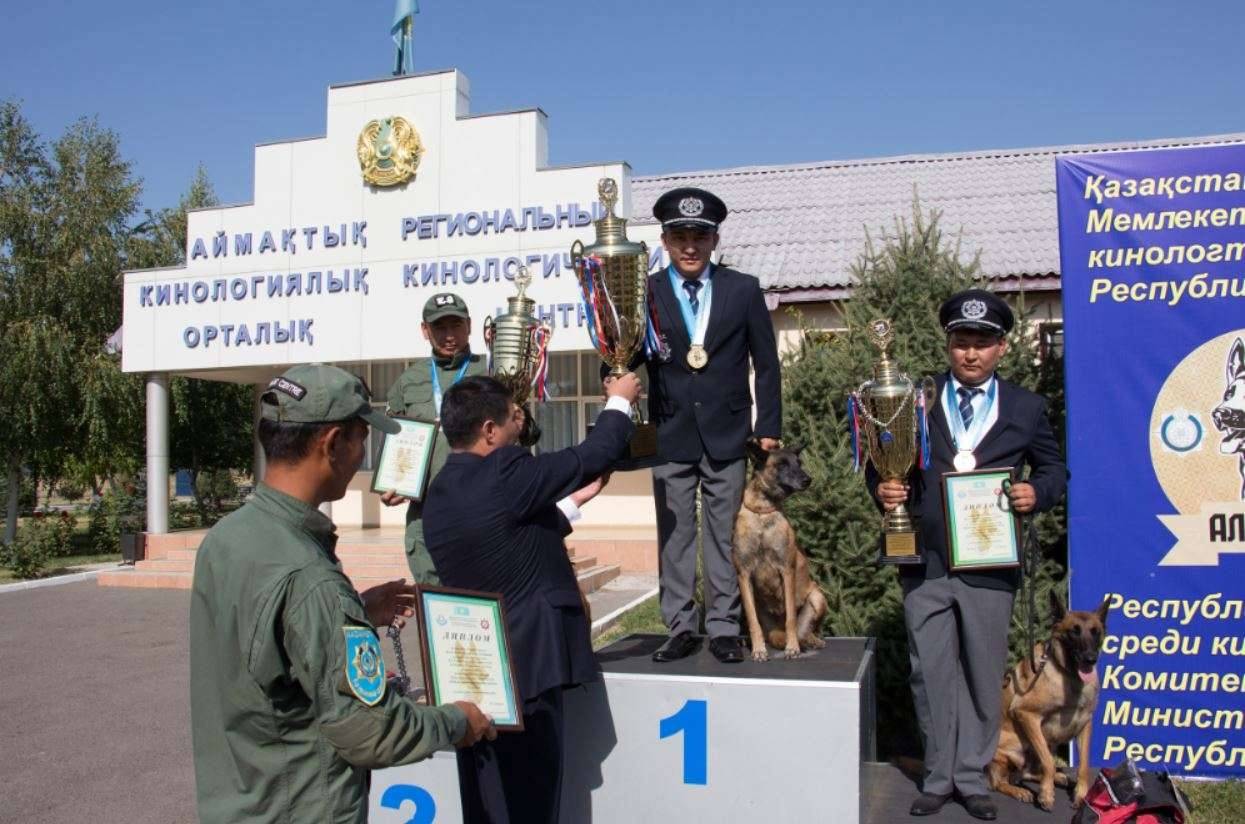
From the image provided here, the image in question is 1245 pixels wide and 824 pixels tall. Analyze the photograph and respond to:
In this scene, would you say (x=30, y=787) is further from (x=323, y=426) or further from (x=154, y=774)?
(x=323, y=426)

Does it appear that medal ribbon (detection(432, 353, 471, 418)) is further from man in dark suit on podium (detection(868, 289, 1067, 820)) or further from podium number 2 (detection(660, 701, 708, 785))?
man in dark suit on podium (detection(868, 289, 1067, 820))

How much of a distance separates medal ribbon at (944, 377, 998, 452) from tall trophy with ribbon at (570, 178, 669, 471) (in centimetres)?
124

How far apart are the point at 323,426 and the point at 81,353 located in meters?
19.1

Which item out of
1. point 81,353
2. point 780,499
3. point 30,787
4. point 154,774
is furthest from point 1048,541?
point 81,353

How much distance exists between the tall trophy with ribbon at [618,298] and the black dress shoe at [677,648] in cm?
81

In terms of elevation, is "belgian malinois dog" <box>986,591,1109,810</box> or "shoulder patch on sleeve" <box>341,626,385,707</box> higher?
"shoulder patch on sleeve" <box>341,626,385,707</box>

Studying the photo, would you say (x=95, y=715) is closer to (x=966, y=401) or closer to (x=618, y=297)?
(x=618, y=297)

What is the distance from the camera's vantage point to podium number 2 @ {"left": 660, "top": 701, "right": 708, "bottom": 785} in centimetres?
378

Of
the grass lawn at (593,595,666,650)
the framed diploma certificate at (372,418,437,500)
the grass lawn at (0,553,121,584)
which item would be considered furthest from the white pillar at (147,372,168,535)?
the framed diploma certificate at (372,418,437,500)

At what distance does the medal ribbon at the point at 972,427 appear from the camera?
13.6ft

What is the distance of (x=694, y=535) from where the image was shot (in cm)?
438

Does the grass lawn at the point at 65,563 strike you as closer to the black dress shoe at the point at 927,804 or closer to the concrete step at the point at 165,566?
the concrete step at the point at 165,566

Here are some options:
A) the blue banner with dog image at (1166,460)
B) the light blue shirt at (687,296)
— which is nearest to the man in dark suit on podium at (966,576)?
the light blue shirt at (687,296)

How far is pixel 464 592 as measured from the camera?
2818 millimetres
